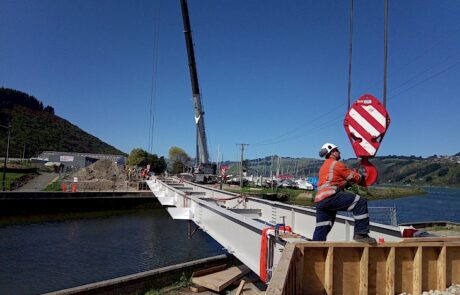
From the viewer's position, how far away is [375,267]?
495 centimetres

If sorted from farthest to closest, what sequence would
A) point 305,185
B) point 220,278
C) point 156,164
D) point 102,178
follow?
1. point 156,164
2. point 305,185
3. point 102,178
4. point 220,278

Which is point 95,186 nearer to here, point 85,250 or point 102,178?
point 102,178

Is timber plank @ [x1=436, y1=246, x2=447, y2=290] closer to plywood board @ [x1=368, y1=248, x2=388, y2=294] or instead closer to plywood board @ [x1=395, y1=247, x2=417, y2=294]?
plywood board @ [x1=395, y1=247, x2=417, y2=294]

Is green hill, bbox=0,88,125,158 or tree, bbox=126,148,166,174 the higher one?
green hill, bbox=0,88,125,158

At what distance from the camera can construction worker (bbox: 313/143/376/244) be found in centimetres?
498

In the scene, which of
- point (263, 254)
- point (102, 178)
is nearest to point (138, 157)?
point (102, 178)

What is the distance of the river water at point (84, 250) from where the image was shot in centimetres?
1318

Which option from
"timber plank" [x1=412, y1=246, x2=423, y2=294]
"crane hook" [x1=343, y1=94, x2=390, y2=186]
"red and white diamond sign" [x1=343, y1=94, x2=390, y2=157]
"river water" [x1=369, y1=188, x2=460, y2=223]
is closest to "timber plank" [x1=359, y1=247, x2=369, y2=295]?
"timber plank" [x1=412, y1=246, x2=423, y2=294]

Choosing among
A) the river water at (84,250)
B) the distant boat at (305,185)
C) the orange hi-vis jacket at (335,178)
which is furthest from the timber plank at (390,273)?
the distant boat at (305,185)

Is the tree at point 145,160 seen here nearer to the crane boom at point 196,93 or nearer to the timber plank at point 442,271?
the crane boom at point 196,93

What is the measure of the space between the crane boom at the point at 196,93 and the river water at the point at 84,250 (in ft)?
44.0

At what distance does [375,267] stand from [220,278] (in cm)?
532

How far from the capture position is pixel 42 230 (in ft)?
75.6

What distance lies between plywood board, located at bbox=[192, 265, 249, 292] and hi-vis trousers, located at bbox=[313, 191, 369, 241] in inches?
170
